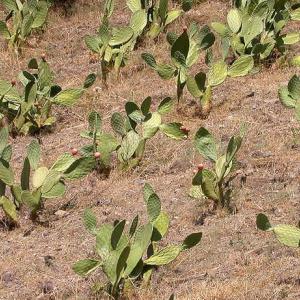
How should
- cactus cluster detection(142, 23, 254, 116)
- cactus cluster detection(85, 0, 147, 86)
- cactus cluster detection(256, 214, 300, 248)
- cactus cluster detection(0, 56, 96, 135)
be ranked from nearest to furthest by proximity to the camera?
cactus cluster detection(256, 214, 300, 248)
cactus cluster detection(0, 56, 96, 135)
cactus cluster detection(142, 23, 254, 116)
cactus cluster detection(85, 0, 147, 86)

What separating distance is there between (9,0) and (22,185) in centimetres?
275

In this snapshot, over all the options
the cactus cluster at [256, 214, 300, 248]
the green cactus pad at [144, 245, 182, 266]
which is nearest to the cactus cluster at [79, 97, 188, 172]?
the green cactus pad at [144, 245, 182, 266]

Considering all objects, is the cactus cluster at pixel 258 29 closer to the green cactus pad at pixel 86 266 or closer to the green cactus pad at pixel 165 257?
the green cactus pad at pixel 165 257

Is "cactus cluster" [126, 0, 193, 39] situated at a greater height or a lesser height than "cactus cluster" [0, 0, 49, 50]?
lesser

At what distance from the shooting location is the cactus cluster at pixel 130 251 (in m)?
3.55

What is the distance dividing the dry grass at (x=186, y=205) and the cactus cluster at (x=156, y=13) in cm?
49

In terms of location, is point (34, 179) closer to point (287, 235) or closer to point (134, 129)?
point (134, 129)

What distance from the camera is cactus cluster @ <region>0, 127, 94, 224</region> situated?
4305mm

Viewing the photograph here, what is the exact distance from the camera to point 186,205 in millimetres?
4445

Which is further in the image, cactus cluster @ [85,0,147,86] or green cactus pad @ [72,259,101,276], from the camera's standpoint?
cactus cluster @ [85,0,147,86]

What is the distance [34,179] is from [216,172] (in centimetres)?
97

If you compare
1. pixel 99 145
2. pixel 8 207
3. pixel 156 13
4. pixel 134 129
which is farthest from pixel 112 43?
pixel 8 207

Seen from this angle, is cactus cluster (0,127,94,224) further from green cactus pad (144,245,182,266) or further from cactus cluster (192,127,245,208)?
green cactus pad (144,245,182,266)

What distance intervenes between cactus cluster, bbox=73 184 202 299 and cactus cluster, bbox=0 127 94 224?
654 millimetres
